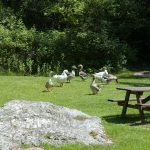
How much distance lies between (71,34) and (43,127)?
22.2 m

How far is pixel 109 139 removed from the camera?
37.2 feet

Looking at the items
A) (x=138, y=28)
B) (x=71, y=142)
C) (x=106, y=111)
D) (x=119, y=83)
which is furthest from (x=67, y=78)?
Result: (x=71, y=142)

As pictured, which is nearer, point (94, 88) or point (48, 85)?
point (94, 88)

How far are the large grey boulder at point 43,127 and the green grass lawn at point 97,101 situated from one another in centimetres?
29

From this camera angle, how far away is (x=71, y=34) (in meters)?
32.7

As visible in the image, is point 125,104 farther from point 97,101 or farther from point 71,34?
point 71,34

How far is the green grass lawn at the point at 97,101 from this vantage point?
444 inches

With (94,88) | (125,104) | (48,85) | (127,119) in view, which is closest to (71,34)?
(48,85)

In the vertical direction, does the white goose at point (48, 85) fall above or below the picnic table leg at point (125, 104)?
below

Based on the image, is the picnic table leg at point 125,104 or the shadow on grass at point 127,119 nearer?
the shadow on grass at point 127,119

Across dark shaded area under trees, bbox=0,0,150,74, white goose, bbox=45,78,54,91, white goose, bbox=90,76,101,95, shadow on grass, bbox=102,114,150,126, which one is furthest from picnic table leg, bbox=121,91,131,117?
dark shaded area under trees, bbox=0,0,150,74

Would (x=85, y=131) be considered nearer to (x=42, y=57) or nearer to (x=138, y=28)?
(x=42, y=57)

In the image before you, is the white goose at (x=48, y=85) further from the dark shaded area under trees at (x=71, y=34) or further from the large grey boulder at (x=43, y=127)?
the large grey boulder at (x=43, y=127)

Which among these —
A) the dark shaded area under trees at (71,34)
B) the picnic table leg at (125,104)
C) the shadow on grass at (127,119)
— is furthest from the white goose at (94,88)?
the dark shaded area under trees at (71,34)
